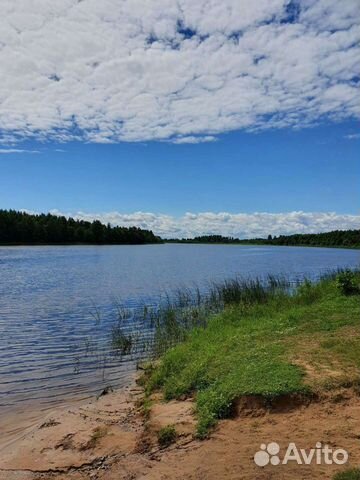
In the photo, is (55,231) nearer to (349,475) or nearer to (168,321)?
(168,321)

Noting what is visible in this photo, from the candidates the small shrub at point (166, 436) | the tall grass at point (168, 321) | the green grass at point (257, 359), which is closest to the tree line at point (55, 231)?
the tall grass at point (168, 321)

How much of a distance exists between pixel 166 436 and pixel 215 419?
0.79 m

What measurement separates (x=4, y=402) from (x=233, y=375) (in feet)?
17.1

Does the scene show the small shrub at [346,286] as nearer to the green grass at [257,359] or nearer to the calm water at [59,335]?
the green grass at [257,359]

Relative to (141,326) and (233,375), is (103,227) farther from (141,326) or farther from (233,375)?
(233,375)

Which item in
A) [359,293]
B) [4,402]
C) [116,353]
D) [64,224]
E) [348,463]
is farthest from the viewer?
[64,224]

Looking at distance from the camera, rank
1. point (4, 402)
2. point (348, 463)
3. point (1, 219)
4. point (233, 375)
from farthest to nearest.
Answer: point (1, 219)
point (4, 402)
point (233, 375)
point (348, 463)

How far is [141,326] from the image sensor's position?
55.4ft

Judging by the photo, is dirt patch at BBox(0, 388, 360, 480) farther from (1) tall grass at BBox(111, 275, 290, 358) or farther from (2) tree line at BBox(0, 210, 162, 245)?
(2) tree line at BBox(0, 210, 162, 245)

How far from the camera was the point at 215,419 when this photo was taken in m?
6.61

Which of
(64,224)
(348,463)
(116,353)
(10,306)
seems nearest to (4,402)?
(116,353)

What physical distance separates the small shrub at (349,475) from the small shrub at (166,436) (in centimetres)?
248

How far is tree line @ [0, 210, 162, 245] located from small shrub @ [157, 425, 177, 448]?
366 ft

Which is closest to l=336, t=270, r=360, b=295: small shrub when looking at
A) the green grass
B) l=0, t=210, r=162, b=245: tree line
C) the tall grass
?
the tall grass
